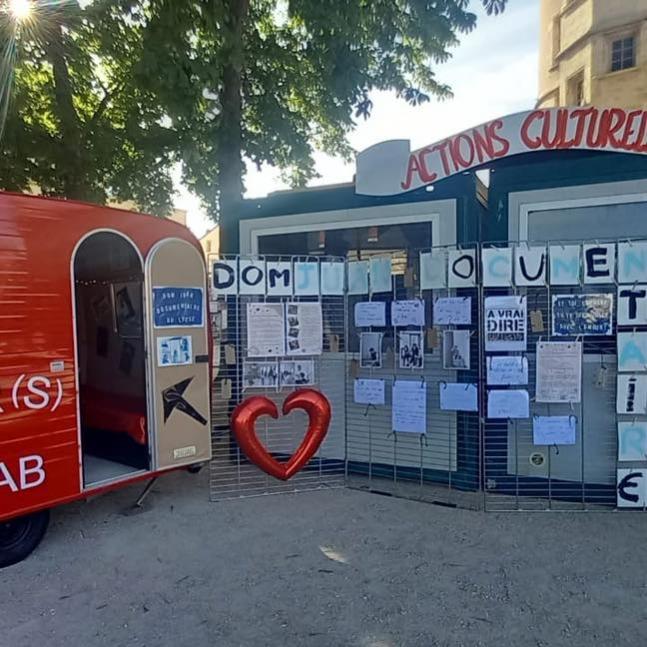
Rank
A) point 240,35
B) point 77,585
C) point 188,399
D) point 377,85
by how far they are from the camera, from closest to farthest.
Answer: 1. point 77,585
2. point 188,399
3. point 240,35
4. point 377,85

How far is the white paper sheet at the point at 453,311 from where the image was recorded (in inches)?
172

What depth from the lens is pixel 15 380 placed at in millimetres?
3338

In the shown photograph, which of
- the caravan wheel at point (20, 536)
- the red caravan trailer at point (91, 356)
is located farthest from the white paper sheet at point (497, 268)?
the caravan wheel at point (20, 536)

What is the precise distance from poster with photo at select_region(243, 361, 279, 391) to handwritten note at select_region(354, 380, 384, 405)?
2.46 feet

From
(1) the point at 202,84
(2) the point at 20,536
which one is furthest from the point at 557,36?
(2) the point at 20,536

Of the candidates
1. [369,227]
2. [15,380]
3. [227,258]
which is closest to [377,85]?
[369,227]

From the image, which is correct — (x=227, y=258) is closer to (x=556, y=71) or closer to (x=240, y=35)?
(x=240, y=35)

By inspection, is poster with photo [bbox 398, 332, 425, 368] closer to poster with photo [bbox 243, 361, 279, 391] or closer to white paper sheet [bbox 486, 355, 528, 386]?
white paper sheet [bbox 486, 355, 528, 386]

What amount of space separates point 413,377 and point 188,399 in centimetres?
200

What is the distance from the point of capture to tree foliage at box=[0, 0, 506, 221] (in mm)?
5527

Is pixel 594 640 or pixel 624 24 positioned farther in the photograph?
pixel 624 24

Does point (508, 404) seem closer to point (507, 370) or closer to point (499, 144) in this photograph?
point (507, 370)

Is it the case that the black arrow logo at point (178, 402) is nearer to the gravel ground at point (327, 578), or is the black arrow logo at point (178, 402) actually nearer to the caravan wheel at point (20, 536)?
the gravel ground at point (327, 578)

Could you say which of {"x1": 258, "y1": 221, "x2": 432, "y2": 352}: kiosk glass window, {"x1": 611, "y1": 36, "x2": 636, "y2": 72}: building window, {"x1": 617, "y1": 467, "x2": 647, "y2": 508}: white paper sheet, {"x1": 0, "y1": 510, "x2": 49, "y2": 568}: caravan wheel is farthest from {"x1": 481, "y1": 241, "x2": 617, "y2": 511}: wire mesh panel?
{"x1": 611, "y1": 36, "x2": 636, "y2": 72}: building window
